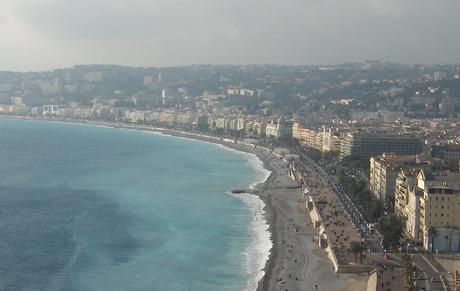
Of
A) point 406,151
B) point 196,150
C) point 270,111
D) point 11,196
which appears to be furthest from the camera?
point 270,111

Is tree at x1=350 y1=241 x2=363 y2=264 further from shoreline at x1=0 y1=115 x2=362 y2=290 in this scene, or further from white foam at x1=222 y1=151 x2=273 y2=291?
white foam at x1=222 y1=151 x2=273 y2=291

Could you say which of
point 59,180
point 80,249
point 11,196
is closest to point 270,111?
point 59,180

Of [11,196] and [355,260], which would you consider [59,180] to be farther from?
[355,260]

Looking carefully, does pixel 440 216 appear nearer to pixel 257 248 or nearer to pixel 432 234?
pixel 432 234

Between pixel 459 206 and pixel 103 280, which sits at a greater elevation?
pixel 459 206

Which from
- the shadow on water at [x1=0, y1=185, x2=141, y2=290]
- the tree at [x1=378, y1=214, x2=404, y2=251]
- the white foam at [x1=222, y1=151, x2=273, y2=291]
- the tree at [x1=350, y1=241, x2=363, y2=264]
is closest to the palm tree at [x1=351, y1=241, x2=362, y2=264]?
the tree at [x1=350, y1=241, x2=363, y2=264]

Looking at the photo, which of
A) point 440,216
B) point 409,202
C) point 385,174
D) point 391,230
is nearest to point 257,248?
point 391,230
